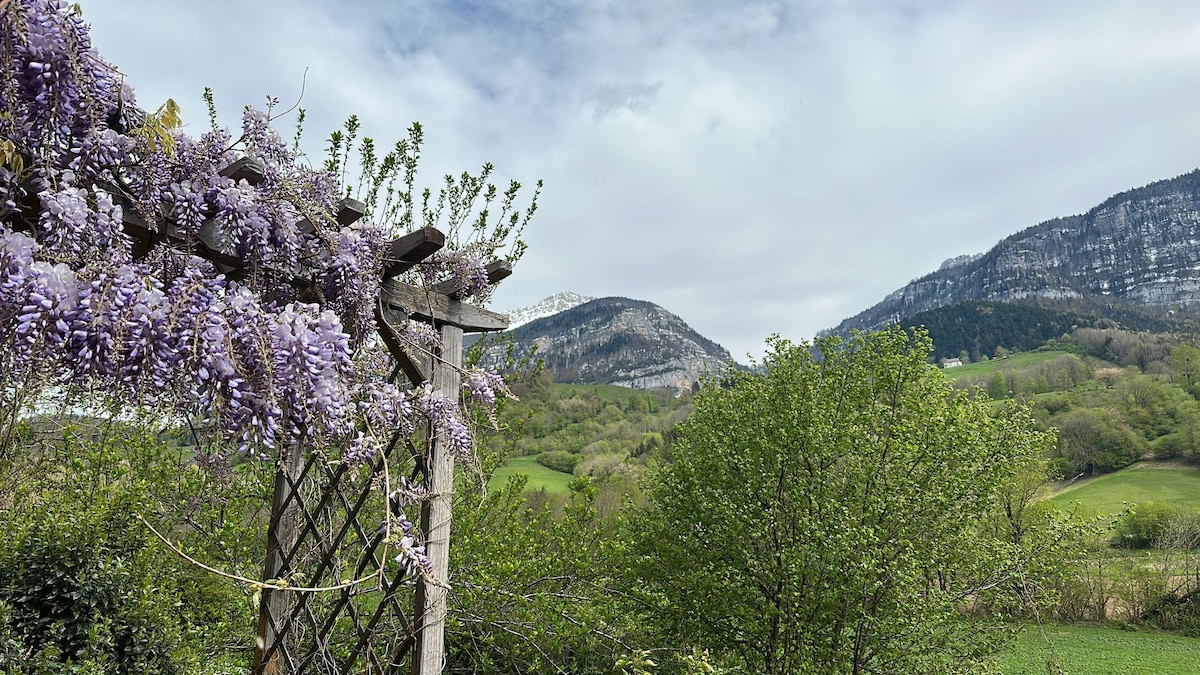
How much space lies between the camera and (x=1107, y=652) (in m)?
20.0

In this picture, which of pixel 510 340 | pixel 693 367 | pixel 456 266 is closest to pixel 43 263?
pixel 456 266

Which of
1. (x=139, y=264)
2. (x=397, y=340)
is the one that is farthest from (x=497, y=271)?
(x=139, y=264)

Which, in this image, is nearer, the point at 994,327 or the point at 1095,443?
the point at 1095,443

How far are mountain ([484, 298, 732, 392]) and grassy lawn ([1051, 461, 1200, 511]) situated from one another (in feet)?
294

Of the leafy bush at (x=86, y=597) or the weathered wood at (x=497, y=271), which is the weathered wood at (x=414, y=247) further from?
the leafy bush at (x=86, y=597)

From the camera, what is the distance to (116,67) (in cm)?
153

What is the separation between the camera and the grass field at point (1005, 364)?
76938mm

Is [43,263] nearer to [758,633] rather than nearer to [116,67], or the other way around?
[116,67]

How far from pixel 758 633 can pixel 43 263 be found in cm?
957

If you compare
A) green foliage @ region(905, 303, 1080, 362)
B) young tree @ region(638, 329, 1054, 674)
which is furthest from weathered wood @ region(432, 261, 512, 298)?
green foliage @ region(905, 303, 1080, 362)

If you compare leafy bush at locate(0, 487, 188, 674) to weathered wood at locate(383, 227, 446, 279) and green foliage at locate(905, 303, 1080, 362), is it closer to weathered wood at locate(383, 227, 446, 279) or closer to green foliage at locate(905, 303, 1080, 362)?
weathered wood at locate(383, 227, 446, 279)

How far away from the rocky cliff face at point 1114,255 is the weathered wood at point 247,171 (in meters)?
163

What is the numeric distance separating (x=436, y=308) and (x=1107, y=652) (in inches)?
1006

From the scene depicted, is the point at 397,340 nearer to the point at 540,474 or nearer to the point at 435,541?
the point at 435,541
